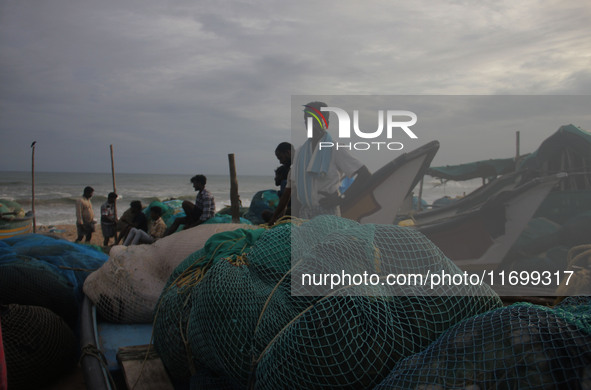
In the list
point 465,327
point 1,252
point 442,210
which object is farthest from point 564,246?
point 1,252

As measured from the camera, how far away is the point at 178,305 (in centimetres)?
248

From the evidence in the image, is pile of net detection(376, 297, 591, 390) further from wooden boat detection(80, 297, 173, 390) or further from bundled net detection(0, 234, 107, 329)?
bundled net detection(0, 234, 107, 329)

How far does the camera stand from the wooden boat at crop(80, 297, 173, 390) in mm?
2502

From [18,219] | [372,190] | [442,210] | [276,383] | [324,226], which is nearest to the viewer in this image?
[276,383]

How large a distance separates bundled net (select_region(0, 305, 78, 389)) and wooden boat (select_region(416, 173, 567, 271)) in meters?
4.32

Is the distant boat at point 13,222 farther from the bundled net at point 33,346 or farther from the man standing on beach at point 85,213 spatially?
the bundled net at point 33,346

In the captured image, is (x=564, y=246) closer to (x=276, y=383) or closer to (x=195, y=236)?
(x=195, y=236)

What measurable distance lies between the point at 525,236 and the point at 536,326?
5885mm

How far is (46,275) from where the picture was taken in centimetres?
371

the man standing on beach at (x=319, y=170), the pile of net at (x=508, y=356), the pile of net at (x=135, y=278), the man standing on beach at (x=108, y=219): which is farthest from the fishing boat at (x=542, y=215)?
the man standing on beach at (x=108, y=219)

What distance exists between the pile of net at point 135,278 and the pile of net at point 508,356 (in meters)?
2.51

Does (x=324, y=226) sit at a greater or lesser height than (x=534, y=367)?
greater

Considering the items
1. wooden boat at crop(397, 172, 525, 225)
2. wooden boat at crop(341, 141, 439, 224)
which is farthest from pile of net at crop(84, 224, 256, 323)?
wooden boat at crop(397, 172, 525, 225)

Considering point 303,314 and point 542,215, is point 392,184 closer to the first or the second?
point 542,215
